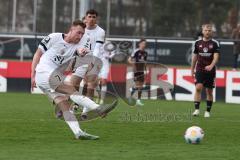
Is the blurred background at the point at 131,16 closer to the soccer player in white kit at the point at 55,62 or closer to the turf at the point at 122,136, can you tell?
the turf at the point at 122,136

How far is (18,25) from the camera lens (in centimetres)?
4400

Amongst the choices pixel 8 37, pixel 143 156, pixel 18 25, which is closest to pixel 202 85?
pixel 143 156

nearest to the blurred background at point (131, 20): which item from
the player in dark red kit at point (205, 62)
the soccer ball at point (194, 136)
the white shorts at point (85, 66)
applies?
the player in dark red kit at point (205, 62)

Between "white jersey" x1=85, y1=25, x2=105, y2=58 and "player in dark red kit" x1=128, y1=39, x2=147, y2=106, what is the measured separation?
5018 mm

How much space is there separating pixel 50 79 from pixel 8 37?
74.8ft

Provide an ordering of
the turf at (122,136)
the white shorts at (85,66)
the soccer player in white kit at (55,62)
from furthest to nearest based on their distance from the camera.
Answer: the white shorts at (85,66)
the soccer player in white kit at (55,62)
the turf at (122,136)

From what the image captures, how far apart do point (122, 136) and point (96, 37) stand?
480cm

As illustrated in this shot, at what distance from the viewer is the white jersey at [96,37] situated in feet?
55.8

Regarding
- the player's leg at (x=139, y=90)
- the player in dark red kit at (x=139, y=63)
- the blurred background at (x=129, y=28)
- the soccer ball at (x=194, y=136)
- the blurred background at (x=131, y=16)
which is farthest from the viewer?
the blurred background at (x=131, y=16)

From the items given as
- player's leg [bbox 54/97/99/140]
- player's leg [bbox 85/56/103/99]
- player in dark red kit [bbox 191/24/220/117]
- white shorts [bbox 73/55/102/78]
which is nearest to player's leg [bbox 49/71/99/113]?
player's leg [bbox 54/97/99/140]

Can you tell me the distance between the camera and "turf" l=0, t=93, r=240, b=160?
10586 mm

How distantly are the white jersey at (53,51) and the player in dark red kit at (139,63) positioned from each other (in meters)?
10.2

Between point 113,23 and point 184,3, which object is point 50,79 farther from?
point 184,3

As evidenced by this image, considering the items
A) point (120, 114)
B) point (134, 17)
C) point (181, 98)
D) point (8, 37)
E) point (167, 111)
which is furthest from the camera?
point (134, 17)
